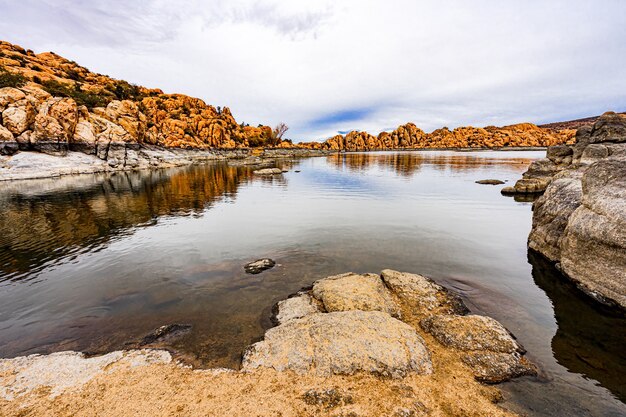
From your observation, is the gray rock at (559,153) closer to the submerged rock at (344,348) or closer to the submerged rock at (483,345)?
the submerged rock at (483,345)

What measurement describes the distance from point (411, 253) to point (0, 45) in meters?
127

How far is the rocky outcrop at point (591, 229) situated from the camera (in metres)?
8.90

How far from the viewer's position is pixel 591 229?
976cm

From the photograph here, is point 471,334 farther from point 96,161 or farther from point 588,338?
point 96,161

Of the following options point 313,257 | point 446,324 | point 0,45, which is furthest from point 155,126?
point 446,324

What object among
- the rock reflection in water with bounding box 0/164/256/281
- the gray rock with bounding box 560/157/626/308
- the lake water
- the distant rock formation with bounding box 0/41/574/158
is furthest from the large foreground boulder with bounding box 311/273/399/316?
the distant rock formation with bounding box 0/41/574/158

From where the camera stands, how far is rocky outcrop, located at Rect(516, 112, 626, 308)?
29.2 ft

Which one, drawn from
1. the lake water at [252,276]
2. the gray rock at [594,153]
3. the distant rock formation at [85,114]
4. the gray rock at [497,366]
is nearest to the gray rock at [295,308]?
the lake water at [252,276]

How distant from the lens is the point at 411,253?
14.1 meters

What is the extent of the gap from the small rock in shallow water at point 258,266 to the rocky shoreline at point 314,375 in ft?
16.3

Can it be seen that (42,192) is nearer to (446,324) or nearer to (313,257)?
(313,257)

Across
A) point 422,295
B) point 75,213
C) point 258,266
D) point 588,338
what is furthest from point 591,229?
point 75,213

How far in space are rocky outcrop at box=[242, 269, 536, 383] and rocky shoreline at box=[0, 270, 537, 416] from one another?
0.03m

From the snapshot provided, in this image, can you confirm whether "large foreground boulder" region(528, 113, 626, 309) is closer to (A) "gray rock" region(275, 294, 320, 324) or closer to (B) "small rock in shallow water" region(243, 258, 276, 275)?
(A) "gray rock" region(275, 294, 320, 324)
